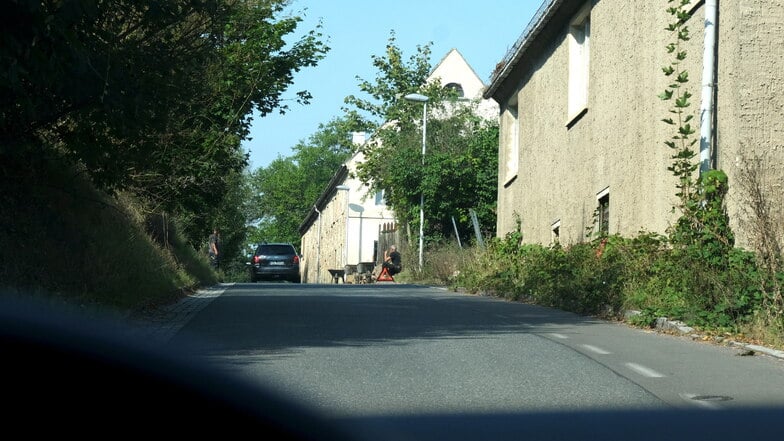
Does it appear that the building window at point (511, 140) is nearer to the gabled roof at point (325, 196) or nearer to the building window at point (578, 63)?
the building window at point (578, 63)

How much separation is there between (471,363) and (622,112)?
39.0 feet

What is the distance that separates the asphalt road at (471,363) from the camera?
6848mm

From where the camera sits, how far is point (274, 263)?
4572 cm

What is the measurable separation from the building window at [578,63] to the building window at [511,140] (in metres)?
7.22

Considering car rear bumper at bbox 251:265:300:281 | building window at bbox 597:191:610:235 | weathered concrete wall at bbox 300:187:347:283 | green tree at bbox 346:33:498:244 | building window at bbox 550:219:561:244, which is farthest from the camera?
weathered concrete wall at bbox 300:187:347:283

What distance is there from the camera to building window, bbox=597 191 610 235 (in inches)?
815

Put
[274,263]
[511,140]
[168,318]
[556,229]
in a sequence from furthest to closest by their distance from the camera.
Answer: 1. [274,263]
2. [511,140]
3. [556,229]
4. [168,318]

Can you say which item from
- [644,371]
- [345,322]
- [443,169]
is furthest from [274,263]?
[644,371]

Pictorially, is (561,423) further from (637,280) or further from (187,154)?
(187,154)

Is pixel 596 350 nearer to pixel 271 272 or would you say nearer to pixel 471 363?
pixel 471 363

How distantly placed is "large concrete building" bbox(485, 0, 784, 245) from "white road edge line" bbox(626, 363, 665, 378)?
4.87 meters

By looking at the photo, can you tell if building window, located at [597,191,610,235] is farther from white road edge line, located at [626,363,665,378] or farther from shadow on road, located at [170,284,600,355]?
white road edge line, located at [626,363,665,378]

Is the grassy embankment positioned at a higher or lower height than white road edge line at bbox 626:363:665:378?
higher

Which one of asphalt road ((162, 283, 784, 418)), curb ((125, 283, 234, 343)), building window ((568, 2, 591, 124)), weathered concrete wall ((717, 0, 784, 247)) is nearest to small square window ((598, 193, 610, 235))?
building window ((568, 2, 591, 124))
